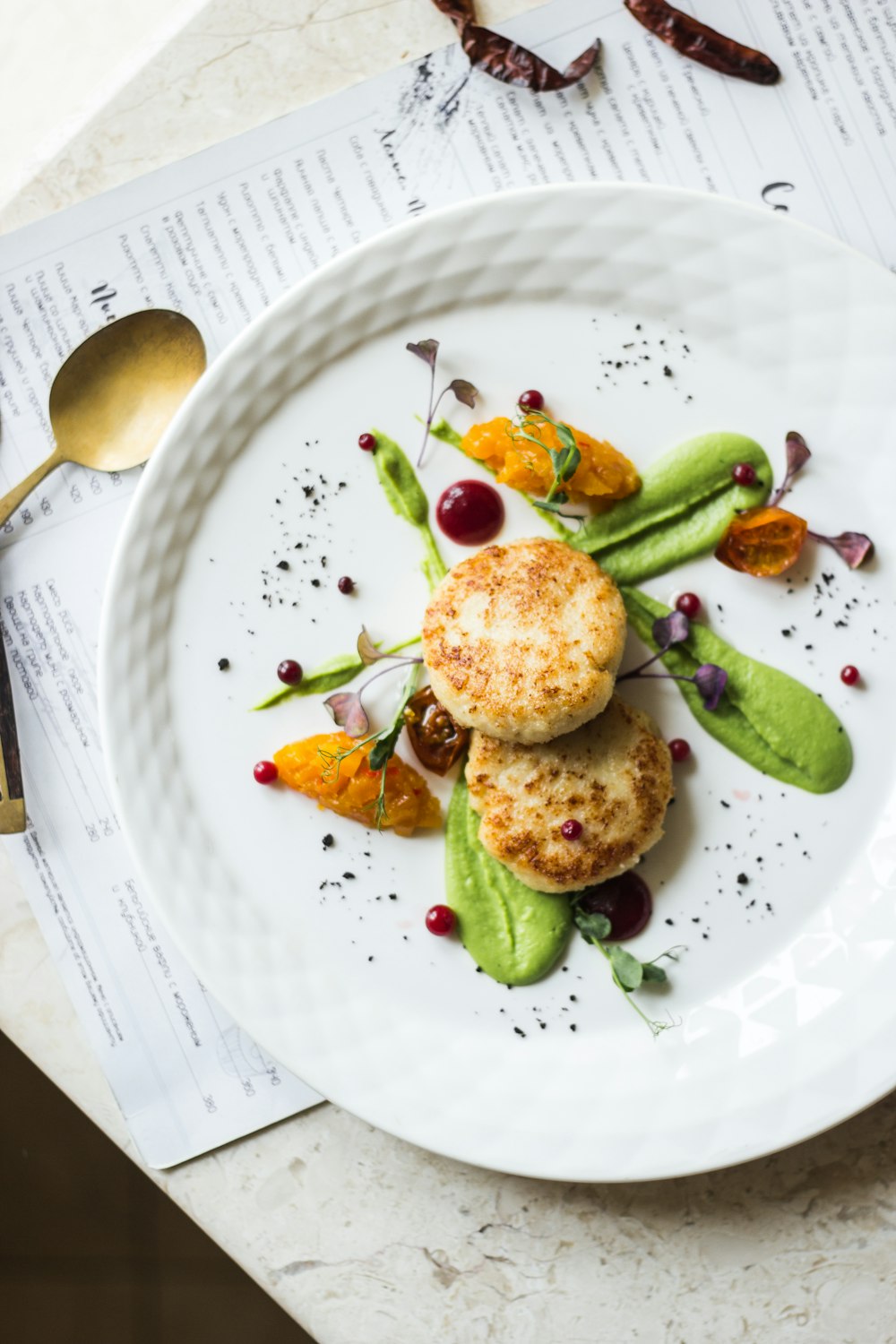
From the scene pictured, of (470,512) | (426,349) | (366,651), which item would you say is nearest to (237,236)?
(426,349)

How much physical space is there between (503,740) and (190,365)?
100cm

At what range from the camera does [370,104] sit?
2.05m

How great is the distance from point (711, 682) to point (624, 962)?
56cm

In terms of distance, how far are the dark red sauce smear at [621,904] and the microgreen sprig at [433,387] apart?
911 mm

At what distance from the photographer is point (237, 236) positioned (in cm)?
208

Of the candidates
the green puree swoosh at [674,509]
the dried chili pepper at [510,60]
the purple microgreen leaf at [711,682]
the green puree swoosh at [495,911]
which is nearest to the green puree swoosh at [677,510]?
the green puree swoosh at [674,509]

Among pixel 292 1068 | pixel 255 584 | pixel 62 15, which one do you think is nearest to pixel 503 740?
pixel 255 584

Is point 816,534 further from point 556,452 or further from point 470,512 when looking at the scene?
point 470,512

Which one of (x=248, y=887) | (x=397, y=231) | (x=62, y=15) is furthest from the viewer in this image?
(x=62, y=15)

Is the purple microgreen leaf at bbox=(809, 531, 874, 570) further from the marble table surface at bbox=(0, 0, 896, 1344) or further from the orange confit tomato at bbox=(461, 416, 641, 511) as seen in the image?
the marble table surface at bbox=(0, 0, 896, 1344)

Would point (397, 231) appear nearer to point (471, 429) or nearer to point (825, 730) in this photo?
point (471, 429)

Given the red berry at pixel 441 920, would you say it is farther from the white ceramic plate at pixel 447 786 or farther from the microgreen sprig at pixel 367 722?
the microgreen sprig at pixel 367 722

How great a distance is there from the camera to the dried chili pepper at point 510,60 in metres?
1.99

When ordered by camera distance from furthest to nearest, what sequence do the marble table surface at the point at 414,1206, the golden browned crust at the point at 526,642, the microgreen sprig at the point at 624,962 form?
the marble table surface at the point at 414,1206
the microgreen sprig at the point at 624,962
the golden browned crust at the point at 526,642
